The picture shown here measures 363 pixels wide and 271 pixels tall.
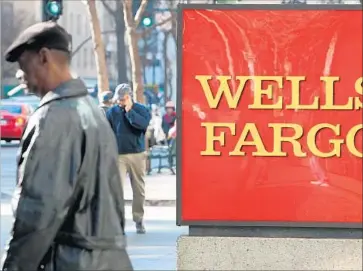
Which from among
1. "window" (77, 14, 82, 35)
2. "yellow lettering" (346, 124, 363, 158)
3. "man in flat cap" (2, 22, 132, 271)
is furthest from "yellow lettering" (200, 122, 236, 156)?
"window" (77, 14, 82, 35)

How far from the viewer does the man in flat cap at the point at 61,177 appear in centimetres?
448

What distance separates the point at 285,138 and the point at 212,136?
436mm

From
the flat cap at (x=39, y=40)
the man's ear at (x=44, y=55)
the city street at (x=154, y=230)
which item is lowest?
→ the city street at (x=154, y=230)

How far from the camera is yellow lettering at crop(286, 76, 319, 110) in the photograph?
731cm

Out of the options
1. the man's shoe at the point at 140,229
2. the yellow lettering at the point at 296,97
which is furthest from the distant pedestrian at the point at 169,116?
the yellow lettering at the point at 296,97

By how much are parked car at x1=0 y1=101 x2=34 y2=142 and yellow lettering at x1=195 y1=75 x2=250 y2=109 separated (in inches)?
1447

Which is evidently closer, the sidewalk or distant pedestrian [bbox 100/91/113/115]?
distant pedestrian [bbox 100/91/113/115]

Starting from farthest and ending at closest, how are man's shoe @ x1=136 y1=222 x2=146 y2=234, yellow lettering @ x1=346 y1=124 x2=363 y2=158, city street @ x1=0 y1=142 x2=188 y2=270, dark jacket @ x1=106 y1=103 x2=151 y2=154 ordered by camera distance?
man's shoe @ x1=136 y1=222 x2=146 y2=234, dark jacket @ x1=106 y1=103 x2=151 y2=154, city street @ x1=0 y1=142 x2=188 y2=270, yellow lettering @ x1=346 y1=124 x2=363 y2=158

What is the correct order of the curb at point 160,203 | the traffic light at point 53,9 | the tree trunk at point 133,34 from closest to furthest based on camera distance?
the curb at point 160,203 → the traffic light at point 53,9 → the tree trunk at point 133,34

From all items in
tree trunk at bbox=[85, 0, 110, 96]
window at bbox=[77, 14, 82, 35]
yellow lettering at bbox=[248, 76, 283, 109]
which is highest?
yellow lettering at bbox=[248, 76, 283, 109]

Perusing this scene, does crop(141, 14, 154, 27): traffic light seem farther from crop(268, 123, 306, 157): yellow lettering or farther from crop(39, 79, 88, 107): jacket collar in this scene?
crop(39, 79, 88, 107): jacket collar

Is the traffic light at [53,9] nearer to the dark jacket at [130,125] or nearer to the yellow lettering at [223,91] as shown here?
the dark jacket at [130,125]

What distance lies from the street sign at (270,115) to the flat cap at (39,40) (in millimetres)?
2762

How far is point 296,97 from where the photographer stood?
733 centimetres
